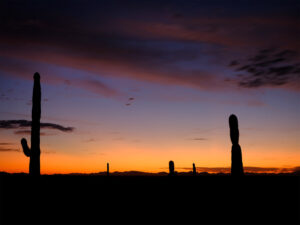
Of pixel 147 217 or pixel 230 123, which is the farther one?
pixel 230 123

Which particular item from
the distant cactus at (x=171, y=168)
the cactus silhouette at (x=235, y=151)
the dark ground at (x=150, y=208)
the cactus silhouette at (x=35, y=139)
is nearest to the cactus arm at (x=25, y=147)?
the cactus silhouette at (x=35, y=139)

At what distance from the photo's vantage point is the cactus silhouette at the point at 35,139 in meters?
13.5

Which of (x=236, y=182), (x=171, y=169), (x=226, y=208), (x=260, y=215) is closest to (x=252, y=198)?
(x=236, y=182)

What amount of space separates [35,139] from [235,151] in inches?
319

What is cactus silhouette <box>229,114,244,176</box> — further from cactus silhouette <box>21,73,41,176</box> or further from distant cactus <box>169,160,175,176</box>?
distant cactus <box>169,160,175,176</box>

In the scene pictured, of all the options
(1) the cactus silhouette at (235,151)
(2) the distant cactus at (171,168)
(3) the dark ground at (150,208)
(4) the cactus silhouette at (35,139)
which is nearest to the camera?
(3) the dark ground at (150,208)

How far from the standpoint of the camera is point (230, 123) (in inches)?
566

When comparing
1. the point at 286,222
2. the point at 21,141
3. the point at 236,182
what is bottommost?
the point at 286,222

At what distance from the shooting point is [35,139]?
1367cm

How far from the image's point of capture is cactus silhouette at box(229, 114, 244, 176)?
13781mm

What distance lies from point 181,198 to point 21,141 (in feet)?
22.3

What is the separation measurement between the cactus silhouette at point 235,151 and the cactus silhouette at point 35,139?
7.80 m

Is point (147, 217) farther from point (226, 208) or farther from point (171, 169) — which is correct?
point (171, 169)

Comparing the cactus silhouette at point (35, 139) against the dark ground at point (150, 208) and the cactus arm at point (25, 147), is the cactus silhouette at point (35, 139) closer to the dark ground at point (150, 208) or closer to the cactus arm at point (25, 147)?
the cactus arm at point (25, 147)
